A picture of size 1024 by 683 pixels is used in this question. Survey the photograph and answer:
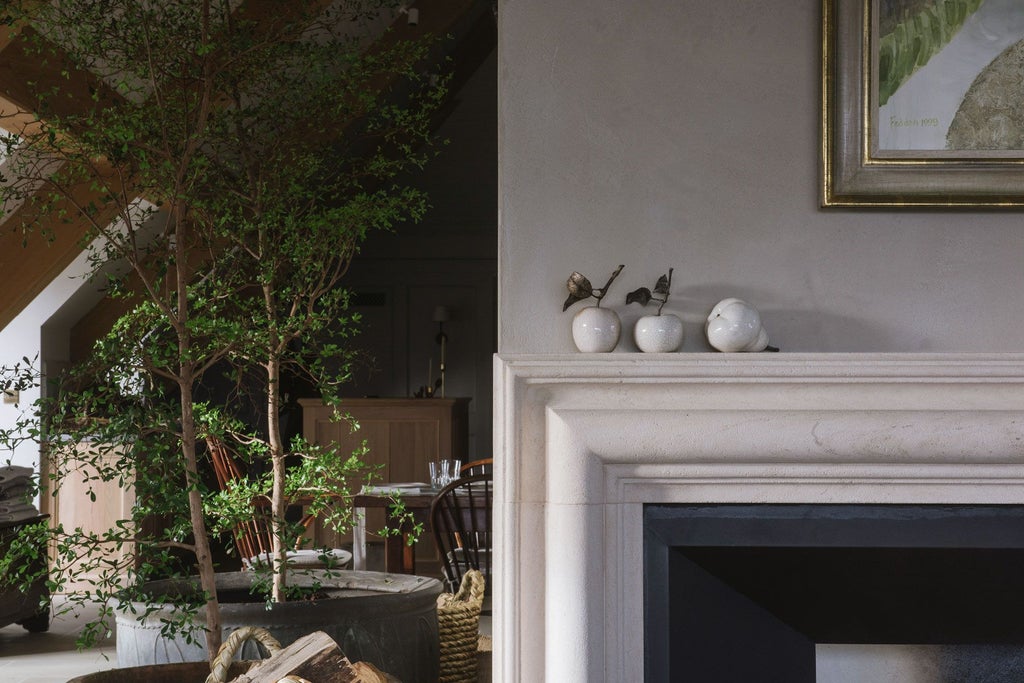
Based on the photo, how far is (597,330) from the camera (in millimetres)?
1991

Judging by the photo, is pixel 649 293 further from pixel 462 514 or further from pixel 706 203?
pixel 462 514

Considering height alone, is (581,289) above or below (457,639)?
above

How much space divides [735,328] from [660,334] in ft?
0.45

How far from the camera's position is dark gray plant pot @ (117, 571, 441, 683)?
261cm

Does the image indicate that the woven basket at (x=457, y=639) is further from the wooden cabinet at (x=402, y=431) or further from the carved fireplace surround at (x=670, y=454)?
the wooden cabinet at (x=402, y=431)

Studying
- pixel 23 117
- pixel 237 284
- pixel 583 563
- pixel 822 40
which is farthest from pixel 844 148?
pixel 23 117

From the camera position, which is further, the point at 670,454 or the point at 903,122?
the point at 903,122

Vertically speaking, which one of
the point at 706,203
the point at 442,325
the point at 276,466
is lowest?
the point at 276,466

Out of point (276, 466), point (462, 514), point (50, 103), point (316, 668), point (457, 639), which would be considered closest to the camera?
point (316, 668)

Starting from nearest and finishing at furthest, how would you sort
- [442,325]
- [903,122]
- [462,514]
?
[903,122] < [462,514] < [442,325]

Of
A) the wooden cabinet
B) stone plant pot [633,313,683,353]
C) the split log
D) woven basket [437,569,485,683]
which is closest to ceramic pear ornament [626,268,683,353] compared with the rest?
stone plant pot [633,313,683,353]

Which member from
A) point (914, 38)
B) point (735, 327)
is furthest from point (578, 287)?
point (914, 38)

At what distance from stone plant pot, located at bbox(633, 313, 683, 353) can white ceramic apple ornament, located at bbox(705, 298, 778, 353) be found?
0.06 m

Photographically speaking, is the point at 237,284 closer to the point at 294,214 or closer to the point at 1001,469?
the point at 294,214
